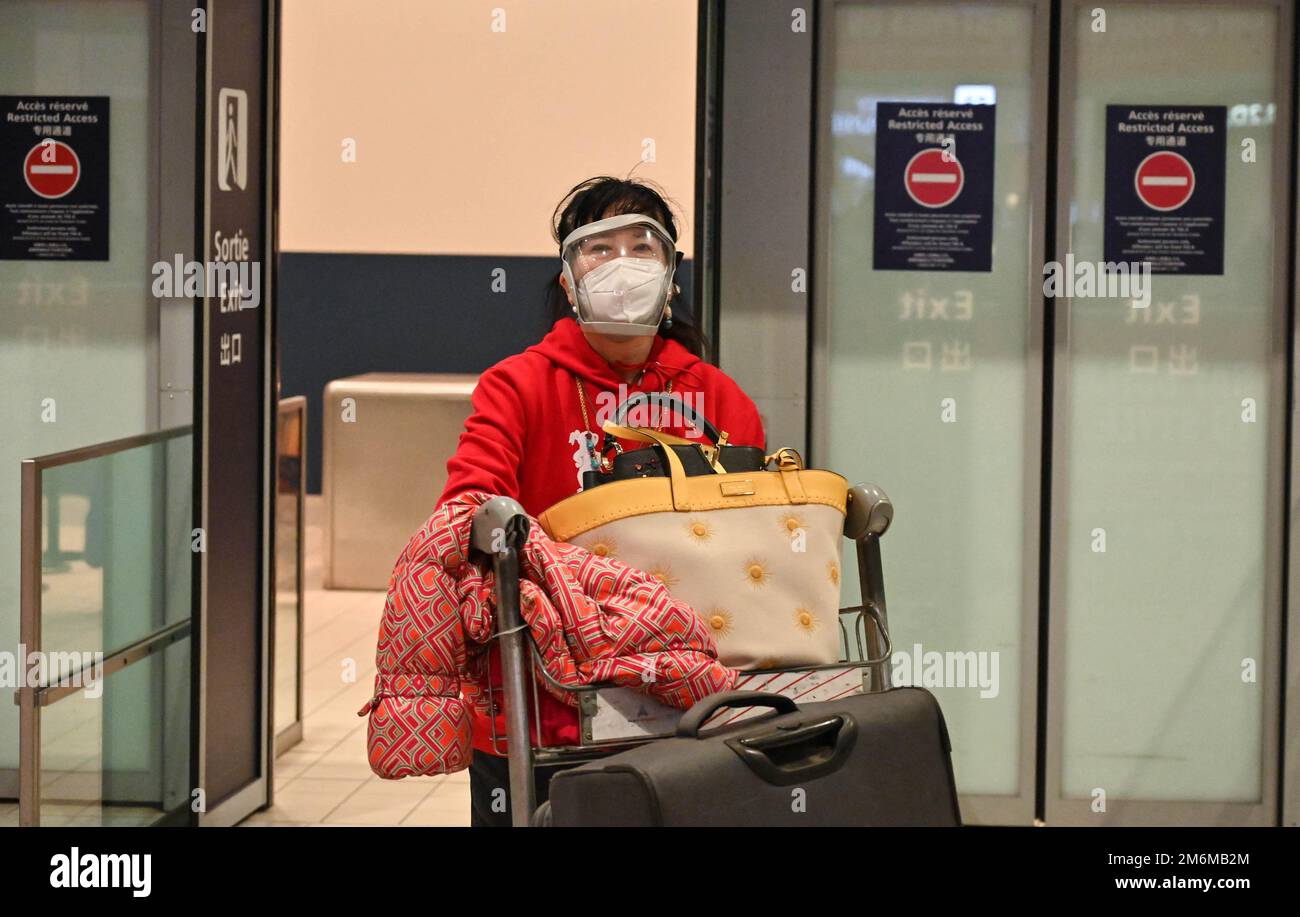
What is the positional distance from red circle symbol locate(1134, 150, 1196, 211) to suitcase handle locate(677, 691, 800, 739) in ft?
9.27

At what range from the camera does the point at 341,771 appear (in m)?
5.05

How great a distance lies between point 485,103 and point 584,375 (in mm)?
6457

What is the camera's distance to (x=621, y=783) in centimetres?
183

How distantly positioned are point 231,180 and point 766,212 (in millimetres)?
1490

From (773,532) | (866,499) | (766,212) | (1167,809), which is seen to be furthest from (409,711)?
(1167,809)

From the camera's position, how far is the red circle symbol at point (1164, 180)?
429cm

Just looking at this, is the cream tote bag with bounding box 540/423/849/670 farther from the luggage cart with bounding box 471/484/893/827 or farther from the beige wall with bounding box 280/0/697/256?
the beige wall with bounding box 280/0/697/256

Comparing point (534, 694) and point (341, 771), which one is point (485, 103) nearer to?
point (341, 771)

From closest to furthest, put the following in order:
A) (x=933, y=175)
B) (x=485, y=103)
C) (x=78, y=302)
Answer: (x=933, y=175) → (x=78, y=302) → (x=485, y=103)

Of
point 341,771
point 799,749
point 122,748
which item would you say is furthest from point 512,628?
point 341,771

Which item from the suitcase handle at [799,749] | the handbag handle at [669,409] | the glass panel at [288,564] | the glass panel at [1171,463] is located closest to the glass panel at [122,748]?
the glass panel at [288,564]

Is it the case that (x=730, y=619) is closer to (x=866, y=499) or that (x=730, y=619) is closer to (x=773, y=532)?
(x=773, y=532)

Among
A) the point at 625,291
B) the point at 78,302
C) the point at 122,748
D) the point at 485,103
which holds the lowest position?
the point at 122,748

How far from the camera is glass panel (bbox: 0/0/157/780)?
4309mm
